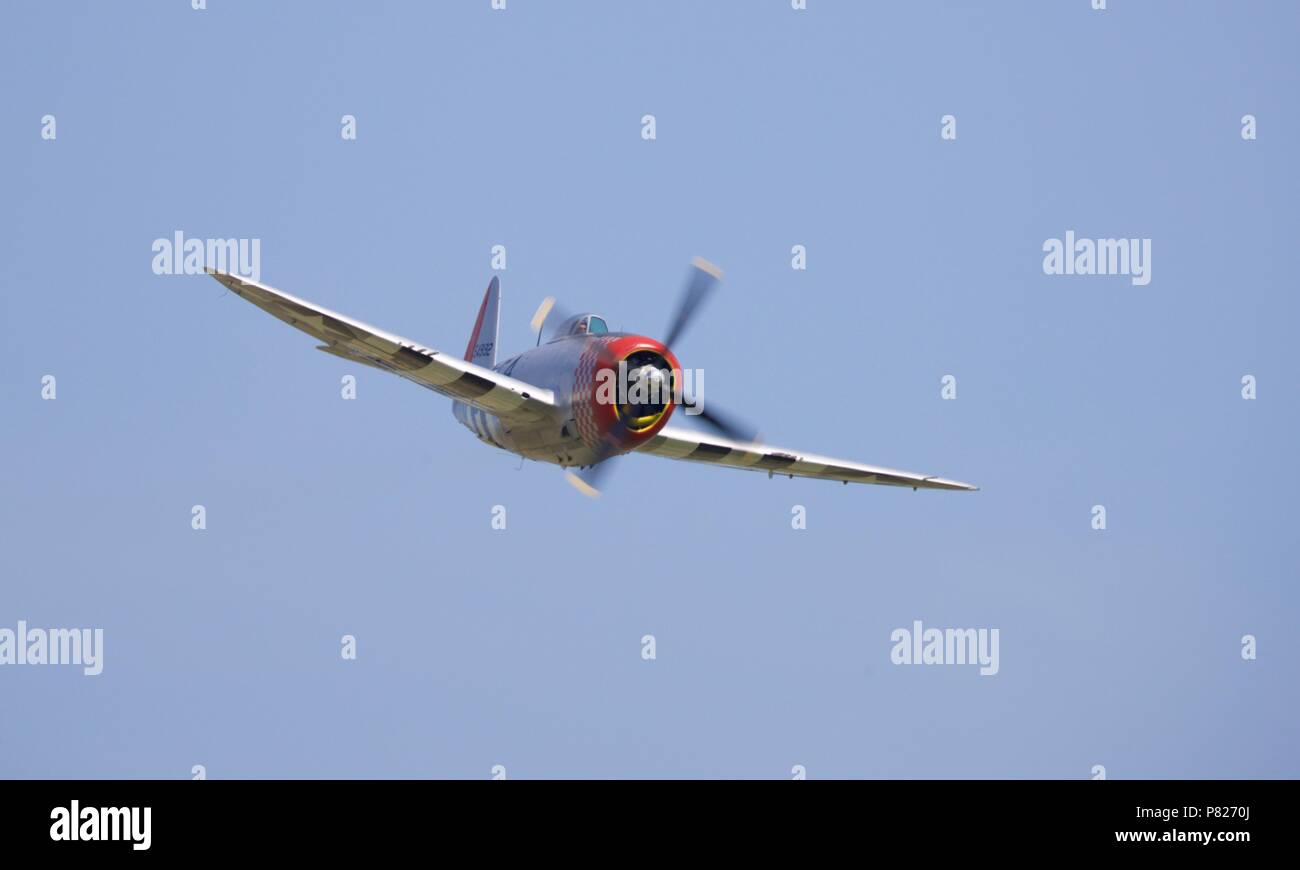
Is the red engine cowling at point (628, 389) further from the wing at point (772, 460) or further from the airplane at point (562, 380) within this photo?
the wing at point (772, 460)

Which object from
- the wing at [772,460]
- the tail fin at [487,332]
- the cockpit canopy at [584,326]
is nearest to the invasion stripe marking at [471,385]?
the cockpit canopy at [584,326]

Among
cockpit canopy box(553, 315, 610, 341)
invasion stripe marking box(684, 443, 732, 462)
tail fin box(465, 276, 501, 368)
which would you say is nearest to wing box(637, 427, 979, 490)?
invasion stripe marking box(684, 443, 732, 462)

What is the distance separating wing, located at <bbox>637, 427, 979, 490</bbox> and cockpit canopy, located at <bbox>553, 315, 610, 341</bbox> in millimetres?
4348

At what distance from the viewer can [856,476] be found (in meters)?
Result: 45.7

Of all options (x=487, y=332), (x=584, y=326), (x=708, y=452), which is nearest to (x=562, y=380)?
(x=584, y=326)

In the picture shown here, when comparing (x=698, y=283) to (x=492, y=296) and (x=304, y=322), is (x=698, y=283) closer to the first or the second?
(x=304, y=322)

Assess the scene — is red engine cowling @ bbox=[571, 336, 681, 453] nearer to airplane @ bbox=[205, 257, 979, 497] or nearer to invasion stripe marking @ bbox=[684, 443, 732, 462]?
airplane @ bbox=[205, 257, 979, 497]
